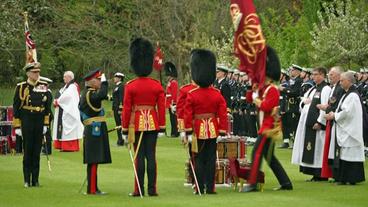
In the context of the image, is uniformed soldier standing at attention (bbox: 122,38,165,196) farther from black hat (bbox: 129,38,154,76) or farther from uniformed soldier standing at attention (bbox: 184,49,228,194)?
uniformed soldier standing at attention (bbox: 184,49,228,194)

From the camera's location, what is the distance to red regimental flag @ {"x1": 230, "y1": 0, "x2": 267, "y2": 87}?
11117mm

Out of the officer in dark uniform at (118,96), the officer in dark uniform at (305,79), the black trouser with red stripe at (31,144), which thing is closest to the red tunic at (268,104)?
the black trouser with red stripe at (31,144)

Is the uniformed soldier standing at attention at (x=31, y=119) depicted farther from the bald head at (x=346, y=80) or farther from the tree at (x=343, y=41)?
the tree at (x=343, y=41)

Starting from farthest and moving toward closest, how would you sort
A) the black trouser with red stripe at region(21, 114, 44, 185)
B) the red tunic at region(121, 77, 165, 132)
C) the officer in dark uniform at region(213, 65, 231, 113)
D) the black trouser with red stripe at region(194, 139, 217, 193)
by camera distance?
the officer in dark uniform at region(213, 65, 231, 113), the black trouser with red stripe at region(21, 114, 44, 185), the black trouser with red stripe at region(194, 139, 217, 193), the red tunic at region(121, 77, 165, 132)

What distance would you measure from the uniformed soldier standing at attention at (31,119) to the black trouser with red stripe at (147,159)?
2.19m

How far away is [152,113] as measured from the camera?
15.6 metres

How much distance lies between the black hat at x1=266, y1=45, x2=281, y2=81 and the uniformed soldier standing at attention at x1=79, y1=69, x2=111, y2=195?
2.89m

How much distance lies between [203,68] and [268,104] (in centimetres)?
209

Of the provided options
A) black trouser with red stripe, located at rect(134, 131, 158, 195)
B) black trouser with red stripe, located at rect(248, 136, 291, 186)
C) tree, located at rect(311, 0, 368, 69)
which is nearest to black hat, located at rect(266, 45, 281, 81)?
black trouser with red stripe, located at rect(248, 136, 291, 186)

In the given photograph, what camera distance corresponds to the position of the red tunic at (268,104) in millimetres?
14078

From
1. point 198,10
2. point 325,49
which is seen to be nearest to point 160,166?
point 325,49

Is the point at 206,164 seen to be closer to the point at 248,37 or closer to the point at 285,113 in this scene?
the point at 248,37

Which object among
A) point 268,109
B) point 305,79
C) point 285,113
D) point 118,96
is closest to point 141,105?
point 268,109

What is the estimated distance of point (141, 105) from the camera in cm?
1555
